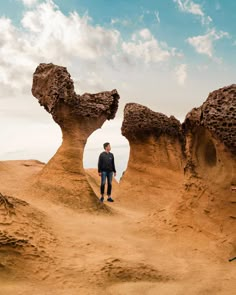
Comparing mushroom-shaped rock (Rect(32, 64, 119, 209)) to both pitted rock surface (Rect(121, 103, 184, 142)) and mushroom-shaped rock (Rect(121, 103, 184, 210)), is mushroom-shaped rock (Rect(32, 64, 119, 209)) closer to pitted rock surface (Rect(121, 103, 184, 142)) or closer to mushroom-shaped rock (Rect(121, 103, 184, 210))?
pitted rock surface (Rect(121, 103, 184, 142))

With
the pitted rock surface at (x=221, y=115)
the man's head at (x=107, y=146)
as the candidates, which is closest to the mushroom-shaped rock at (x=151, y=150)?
the man's head at (x=107, y=146)

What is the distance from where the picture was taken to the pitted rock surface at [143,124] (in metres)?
10.2

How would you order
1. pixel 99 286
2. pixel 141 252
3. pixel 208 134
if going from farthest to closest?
pixel 208 134 < pixel 141 252 < pixel 99 286

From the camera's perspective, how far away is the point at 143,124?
10.1 m

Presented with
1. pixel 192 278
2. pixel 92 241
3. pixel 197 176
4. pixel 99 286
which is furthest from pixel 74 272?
pixel 197 176

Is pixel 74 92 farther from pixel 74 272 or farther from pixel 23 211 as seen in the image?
pixel 74 272

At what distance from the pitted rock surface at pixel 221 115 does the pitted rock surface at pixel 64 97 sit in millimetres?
3894

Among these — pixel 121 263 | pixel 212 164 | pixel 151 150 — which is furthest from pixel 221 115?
pixel 151 150

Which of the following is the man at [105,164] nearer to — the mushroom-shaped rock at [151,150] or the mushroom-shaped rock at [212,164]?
the mushroom-shaped rock at [151,150]

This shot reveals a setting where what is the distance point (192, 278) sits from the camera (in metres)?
3.71

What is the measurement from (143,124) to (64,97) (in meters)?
2.52

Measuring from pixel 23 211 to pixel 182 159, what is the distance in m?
6.52

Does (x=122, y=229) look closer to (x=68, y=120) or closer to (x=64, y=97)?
(x=68, y=120)

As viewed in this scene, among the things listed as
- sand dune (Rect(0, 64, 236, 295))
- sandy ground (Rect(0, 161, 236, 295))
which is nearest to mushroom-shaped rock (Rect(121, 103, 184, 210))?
sand dune (Rect(0, 64, 236, 295))
